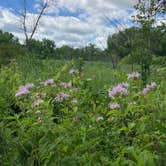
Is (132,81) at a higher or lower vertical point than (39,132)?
higher

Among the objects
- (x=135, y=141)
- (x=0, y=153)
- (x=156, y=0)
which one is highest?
(x=156, y=0)

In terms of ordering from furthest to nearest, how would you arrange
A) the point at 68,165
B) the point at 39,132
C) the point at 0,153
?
the point at 0,153
the point at 39,132
the point at 68,165

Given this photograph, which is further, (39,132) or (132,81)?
(132,81)

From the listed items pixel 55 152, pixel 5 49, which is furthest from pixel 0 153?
pixel 5 49

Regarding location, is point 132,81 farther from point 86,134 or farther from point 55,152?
→ point 55,152

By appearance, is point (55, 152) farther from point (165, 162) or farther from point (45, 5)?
point (45, 5)

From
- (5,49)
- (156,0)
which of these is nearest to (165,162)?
(156,0)

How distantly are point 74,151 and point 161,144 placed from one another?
0.47 m

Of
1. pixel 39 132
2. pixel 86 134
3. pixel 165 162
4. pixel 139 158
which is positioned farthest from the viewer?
pixel 39 132

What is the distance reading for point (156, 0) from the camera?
9141 millimetres

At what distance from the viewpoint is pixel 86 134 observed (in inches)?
79.0

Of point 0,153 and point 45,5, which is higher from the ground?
point 45,5

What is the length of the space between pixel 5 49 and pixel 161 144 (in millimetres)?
10188

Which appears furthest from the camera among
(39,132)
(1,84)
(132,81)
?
(1,84)
